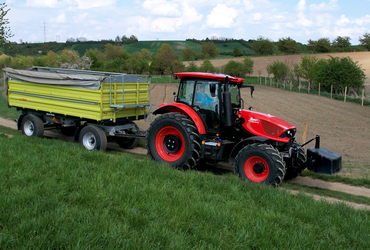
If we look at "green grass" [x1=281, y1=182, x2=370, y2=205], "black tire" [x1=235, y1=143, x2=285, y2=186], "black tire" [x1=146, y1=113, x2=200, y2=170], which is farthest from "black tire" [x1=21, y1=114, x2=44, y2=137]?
"green grass" [x1=281, y1=182, x2=370, y2=205]

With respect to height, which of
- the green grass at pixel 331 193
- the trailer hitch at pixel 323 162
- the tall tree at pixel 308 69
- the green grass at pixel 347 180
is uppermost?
the tall tree at pixel 308 69

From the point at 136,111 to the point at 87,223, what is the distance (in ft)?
21.4

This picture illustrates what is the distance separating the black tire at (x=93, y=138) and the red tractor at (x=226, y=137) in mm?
1780

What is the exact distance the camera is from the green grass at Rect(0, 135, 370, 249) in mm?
3508

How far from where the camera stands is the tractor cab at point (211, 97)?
286 inches

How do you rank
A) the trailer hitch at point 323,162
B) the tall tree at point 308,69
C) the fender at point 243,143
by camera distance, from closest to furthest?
the trailer hitch at point 323,162, the fender at point 243,143, the tall tree at point 308,69

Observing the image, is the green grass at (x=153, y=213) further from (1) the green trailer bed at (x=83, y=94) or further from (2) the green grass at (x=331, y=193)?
(1) the green trailer bed at (x=83, y=94)

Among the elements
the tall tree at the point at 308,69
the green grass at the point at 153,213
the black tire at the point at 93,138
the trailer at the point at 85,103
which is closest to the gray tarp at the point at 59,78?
the trailer at the point at 85,103

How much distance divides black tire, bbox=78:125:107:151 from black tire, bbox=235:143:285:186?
13.3 feet

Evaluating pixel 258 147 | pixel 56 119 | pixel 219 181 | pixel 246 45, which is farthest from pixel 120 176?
pixel 246 45

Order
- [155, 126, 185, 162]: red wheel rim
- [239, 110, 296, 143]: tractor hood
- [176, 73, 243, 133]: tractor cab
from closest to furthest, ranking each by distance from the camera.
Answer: [239, 110, 296, 143]: tractor hood → [176, 73, 243, 133]: tractor cab → [155, 126, 185, 162]: red wheel rim

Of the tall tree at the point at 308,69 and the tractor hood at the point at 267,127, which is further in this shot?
the tall tree at the point at 308,69

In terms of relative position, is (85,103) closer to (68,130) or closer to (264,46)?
(68,130)

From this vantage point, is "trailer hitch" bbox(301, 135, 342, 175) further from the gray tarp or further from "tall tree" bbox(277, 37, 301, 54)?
"tall tree" bbox(277, 37, 301, 54)
